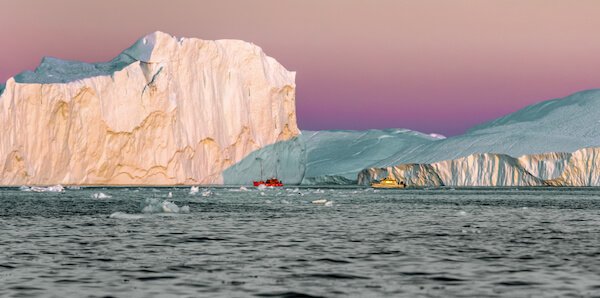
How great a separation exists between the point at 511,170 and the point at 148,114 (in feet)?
188

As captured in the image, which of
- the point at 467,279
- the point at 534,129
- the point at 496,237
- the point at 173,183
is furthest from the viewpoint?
the point at 534,129

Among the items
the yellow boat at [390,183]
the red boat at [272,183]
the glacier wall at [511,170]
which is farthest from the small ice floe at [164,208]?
the yellow boat at [390,183]

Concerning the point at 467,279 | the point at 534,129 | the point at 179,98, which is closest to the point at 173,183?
the point at 179,98

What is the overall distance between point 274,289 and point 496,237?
13.1 m

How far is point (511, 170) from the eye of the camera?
128 metres

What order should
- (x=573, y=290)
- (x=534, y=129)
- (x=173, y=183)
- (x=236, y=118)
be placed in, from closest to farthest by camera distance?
(x=573, y=290) < (x=173, y=183) < (x=236, y=118) < (x=534, y=129)

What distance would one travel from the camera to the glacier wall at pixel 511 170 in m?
124

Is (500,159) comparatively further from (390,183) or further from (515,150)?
(390,183)

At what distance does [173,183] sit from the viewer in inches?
4269

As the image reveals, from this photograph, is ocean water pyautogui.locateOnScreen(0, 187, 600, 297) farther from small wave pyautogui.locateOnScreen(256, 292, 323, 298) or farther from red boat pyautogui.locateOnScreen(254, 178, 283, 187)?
red boat pyautogui.locateOnScreen(254, 178, 283, 187)

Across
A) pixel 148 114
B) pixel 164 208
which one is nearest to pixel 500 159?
pixel 148 114

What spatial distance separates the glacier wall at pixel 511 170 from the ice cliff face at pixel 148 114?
86.5 ft

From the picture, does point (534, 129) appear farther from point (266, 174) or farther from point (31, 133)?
point (31, 133)

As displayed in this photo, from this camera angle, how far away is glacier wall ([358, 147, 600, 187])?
407 feet
